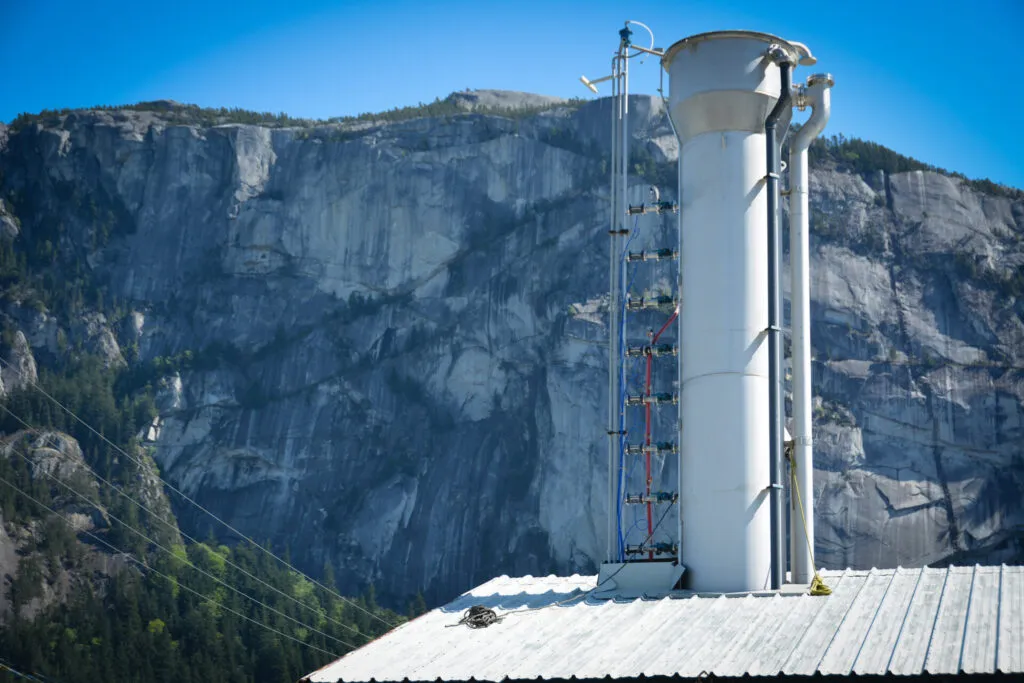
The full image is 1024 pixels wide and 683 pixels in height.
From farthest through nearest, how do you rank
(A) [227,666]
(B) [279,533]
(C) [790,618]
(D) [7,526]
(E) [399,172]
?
(E) [399,172]
(B) [279,533]
(D) [7,526]
(A) [227,666]
(C) [790,618]

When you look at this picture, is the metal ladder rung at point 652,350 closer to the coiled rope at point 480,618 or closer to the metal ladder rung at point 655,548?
the metal ladder rung at point 655,548

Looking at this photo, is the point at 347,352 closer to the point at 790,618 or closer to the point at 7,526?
the point at 7,526

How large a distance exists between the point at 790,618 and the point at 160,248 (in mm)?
134923

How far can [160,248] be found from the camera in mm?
154625

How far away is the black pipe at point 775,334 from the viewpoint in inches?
1212

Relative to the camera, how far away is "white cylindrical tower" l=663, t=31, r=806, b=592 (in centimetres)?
3091

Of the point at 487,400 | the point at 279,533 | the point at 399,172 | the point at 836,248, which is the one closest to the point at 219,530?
the point at 279,533

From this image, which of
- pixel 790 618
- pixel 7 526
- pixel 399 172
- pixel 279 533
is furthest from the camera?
pixel 399 172

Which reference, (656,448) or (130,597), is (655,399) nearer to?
(656,448)

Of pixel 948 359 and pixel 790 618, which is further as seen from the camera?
pixel 948 359

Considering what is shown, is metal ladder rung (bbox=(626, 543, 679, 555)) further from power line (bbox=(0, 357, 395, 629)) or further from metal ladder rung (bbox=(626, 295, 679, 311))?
power line (bbox=(0, 357, 395, 629))

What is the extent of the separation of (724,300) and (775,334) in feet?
4.43

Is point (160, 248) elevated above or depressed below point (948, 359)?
above

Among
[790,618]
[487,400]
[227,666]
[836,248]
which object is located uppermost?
[836,248]
